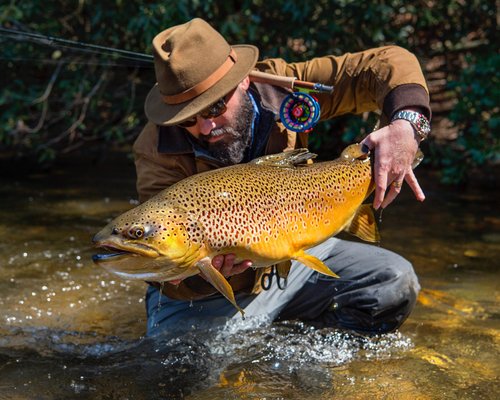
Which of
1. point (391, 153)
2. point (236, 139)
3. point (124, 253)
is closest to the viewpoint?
point (124, 253)

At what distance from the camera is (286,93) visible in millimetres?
3473

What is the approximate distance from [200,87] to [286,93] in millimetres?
483

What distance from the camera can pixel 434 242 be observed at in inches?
222

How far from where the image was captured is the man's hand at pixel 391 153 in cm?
301

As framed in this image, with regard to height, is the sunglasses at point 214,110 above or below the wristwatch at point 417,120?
above

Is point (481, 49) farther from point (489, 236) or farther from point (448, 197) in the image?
point (489, 236)

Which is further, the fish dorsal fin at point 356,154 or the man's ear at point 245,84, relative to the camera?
the man's ear at point 245,84

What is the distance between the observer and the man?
3135mm

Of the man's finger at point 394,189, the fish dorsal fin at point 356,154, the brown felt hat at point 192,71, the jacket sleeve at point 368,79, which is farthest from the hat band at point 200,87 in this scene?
the man's finger at point 394,189

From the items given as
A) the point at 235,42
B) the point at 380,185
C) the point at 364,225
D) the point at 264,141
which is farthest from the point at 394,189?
the point at 235,42

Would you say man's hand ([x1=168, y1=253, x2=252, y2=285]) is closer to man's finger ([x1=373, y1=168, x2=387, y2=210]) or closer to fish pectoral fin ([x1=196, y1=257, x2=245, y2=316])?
fish pectoral fin ([x1=196, y1=257, x2=245, y2=316])

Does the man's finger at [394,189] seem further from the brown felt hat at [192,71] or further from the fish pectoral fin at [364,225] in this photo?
the brown felt hat at [192,71]

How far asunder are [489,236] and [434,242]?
0.48 meters

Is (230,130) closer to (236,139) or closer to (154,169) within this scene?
(236,139)
